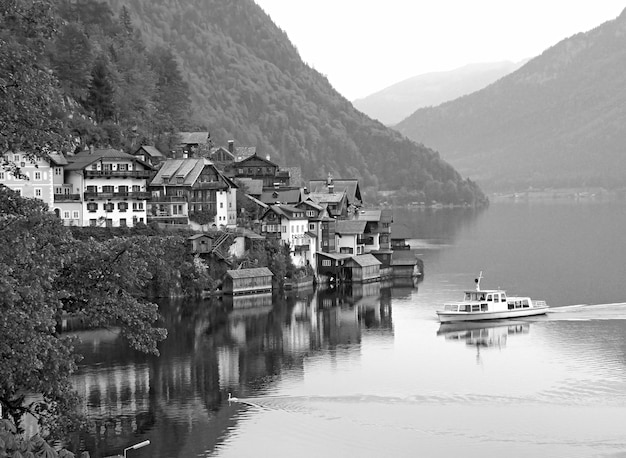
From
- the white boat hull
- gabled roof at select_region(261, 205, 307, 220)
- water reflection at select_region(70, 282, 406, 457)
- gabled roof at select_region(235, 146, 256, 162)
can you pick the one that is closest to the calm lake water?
water reflection at select_region(70, 282, 406, 457)

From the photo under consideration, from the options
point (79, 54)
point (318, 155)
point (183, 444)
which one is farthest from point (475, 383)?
point (318, 155)

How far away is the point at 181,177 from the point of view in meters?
71.0

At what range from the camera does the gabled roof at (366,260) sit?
71938 mm

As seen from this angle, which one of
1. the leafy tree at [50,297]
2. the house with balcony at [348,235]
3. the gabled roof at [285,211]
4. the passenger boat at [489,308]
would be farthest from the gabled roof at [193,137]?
the leafy tree at [50,297]

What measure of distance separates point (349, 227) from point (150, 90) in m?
28.6

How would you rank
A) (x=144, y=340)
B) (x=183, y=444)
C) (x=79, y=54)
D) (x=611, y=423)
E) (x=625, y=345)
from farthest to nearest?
(x=79, y=54)
(x=625, y=345)
(x=611, y=423)
(x=183, y=444)
(x=144, y=340)

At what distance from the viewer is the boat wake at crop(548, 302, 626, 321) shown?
55.4 metres

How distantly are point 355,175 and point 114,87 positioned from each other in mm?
108439

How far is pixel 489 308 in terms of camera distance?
5647 cm

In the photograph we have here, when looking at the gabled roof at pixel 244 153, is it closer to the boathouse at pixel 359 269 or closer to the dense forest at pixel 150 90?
the dense forest at pixel 150 90

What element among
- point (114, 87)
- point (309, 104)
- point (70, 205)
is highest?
point (309, 104)

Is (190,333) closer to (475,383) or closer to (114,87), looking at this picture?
(475,383)

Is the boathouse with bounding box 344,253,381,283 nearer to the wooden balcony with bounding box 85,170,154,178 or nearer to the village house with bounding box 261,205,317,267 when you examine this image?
the village house with bounding box 261,205,317,267

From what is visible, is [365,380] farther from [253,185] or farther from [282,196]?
[253,185]
